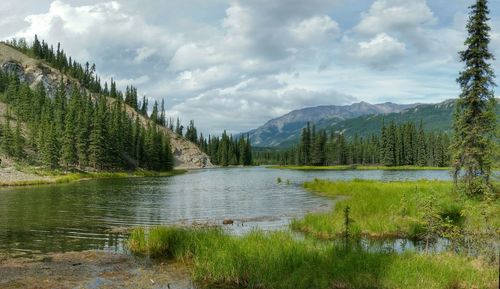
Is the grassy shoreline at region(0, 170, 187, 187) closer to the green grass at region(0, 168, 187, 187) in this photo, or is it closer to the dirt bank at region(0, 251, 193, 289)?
the green grass at region(0, 168, 187, 187)

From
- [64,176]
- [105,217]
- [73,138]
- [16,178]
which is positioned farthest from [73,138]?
[105,217]

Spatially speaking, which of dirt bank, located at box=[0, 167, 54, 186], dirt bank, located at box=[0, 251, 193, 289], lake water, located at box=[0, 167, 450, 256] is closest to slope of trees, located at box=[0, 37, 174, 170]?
dirt bank, located at box=[0, 167, 54, 186]

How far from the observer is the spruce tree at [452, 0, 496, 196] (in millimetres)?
39688

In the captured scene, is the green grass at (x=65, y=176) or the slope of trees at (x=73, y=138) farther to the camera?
the slope of trees at (x=73, y=138)

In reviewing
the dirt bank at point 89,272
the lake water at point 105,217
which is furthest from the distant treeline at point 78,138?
the dirt bank at point 89,272

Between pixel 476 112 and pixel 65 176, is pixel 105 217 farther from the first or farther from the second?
pixel 65 176

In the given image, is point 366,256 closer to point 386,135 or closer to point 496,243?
point 496,243

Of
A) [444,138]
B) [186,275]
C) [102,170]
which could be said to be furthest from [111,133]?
[444,138]

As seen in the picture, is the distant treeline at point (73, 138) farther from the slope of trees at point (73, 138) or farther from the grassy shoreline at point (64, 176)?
the grassy shoreline at point (64, 176)

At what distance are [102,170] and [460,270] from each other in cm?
11626

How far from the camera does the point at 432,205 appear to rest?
66.8ft

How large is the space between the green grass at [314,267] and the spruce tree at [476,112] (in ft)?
91.7

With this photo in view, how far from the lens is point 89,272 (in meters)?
17.2

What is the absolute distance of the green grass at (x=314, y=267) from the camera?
533 inches
